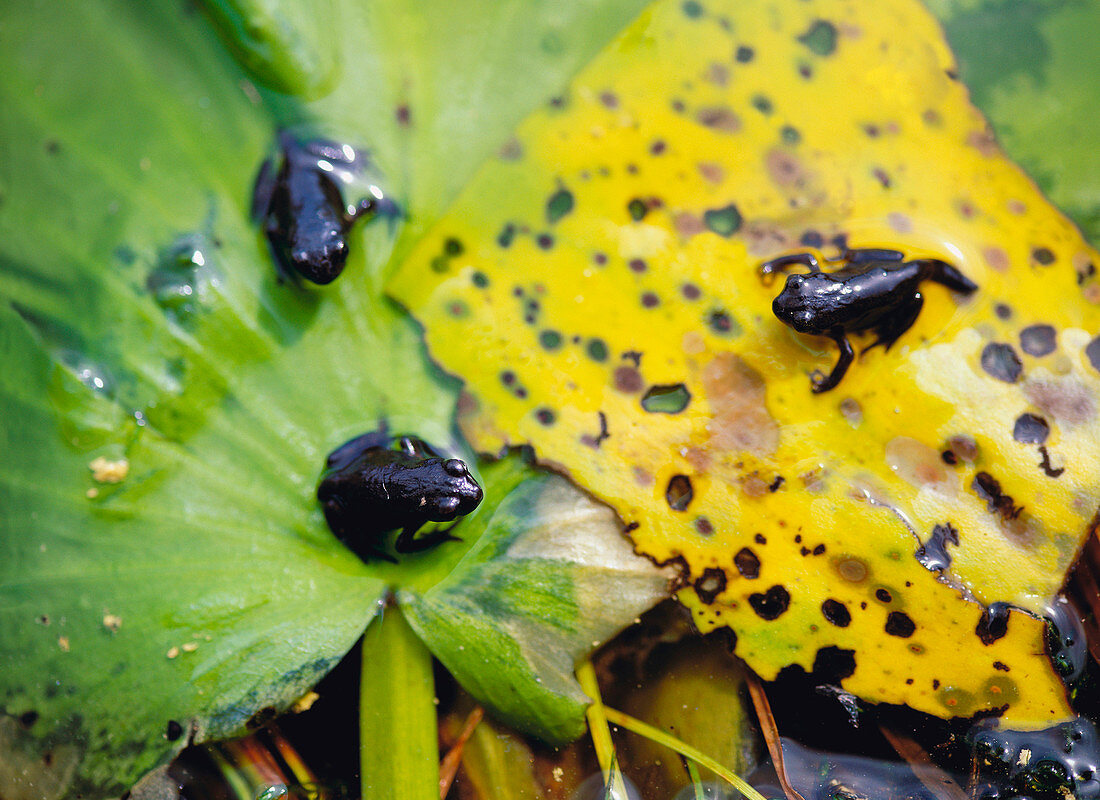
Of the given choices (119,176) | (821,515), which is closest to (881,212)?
(821,515)

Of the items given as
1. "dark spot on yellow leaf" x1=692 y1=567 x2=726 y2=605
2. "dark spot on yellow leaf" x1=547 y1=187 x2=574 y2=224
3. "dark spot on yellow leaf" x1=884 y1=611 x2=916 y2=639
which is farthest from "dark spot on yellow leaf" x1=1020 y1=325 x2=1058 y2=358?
"dark spot on yellow leaf" x1=547 y1=187 x2=574 y2=224

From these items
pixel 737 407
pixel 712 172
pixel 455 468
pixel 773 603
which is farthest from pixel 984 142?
pixel 455 468

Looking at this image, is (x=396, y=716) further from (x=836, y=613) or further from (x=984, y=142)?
(x=984, y=142)

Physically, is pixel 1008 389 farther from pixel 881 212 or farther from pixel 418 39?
pixel 418 39

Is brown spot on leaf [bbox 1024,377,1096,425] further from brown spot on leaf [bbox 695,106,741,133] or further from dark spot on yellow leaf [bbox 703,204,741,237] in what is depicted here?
brown spot on leaf [bbox 695,106,741,133]

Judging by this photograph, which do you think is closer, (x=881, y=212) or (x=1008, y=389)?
(x=1008, y=389)
